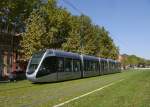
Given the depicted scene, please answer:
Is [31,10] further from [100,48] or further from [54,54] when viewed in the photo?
[100,48]

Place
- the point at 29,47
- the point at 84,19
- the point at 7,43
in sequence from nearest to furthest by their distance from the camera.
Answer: the point at 29,47
the point at 7,43
the point at 84,19

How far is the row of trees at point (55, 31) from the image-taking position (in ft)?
173

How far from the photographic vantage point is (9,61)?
→ 5984 cm

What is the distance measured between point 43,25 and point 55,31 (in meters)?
3.72

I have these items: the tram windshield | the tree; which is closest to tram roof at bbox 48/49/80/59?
the tram windshield

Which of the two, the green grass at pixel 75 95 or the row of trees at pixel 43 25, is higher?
the row of trees at pixel 43 25

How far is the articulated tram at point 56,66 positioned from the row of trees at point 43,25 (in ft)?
28.2

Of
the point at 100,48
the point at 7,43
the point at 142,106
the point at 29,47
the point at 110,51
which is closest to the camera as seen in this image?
the point at 142,106

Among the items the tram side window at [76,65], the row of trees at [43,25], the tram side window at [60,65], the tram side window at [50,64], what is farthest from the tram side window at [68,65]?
the row of trees at [43,25]

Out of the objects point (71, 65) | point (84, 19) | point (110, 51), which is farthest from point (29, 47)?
point (110, 51)

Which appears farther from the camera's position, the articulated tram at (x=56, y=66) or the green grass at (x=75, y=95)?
the articulated tram at (x=56, y=66)

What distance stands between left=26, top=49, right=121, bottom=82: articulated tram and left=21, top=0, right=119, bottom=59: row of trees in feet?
27.8

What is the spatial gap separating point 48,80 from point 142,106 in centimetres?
2013

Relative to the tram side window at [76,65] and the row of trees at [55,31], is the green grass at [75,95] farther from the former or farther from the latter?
the row of trees at [55,31]
